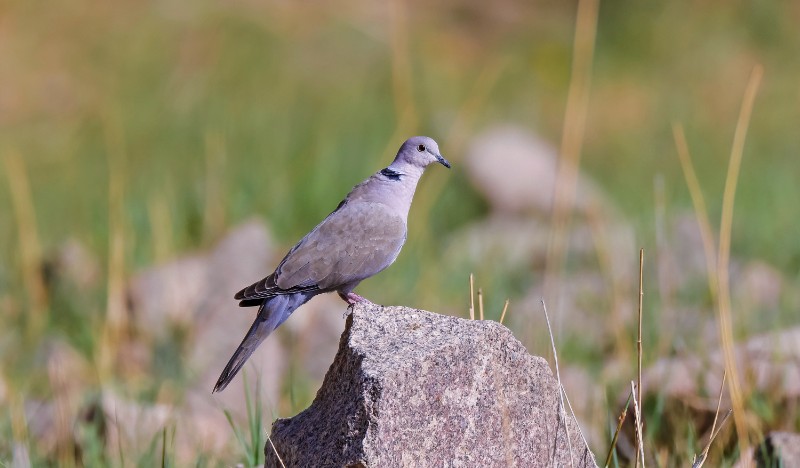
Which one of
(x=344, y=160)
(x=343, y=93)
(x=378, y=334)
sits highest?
(x=343, y=93)

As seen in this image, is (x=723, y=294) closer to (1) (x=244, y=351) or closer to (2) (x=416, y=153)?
(2) (x=416, y=153)

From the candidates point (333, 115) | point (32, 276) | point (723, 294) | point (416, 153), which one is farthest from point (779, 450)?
point (333, 115)

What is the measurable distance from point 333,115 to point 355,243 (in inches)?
317

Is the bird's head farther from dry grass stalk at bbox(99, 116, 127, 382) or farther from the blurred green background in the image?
dry grass stalk at bbox(99, 116, 127, 382)

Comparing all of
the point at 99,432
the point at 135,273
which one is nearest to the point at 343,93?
the point at 135,273

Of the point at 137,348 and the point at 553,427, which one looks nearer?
the point at 553,427

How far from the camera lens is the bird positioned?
11.6 feet

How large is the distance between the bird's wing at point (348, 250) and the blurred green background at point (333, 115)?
1925 mm

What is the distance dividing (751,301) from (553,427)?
165 inches

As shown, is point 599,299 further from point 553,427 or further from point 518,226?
point 553,427

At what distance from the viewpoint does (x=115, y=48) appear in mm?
13297

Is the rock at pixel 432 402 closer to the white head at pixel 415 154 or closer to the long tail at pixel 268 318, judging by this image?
the long tail at pixel 268 318

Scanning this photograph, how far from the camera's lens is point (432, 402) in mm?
2826

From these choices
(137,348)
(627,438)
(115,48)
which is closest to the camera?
(627,438)
